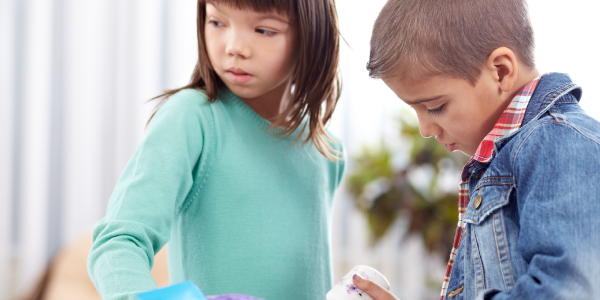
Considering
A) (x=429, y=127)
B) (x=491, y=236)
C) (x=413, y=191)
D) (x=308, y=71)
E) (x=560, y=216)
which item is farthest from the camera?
(x=413, y=191)

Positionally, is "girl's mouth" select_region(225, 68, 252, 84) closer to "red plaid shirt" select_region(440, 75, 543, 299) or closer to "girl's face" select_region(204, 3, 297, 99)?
"girl's face" select_region(204, 3, 297, 99)

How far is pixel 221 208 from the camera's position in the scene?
67cm

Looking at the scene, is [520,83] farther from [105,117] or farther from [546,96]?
[105,117]

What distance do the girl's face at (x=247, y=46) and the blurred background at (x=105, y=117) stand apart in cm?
138

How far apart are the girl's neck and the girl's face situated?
73 mm

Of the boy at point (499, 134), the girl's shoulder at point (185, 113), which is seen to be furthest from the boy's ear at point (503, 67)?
the girl's shoulder at point (185, 113)

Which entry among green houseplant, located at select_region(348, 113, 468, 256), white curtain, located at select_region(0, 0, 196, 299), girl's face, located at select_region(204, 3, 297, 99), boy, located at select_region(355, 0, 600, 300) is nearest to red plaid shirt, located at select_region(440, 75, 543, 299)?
boy, located at select_region(355, 0, 600, 300)

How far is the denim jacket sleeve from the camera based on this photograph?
1.34ft

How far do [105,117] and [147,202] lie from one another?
186 cm

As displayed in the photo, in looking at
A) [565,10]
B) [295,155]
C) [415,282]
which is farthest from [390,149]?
[295,155]

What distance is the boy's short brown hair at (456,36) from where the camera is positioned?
60 cm

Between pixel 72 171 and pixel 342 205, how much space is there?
1351 millimetres

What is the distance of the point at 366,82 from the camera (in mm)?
2432

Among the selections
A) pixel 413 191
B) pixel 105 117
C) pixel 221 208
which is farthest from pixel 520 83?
pixel 105 117
